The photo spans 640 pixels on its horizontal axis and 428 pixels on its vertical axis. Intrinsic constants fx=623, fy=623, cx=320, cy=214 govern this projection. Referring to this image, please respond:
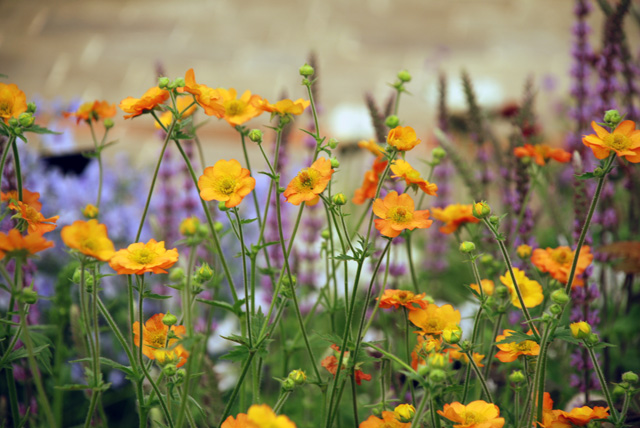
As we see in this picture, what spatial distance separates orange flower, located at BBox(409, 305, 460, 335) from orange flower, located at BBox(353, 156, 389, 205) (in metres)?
0.21

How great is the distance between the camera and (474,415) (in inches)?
29.1

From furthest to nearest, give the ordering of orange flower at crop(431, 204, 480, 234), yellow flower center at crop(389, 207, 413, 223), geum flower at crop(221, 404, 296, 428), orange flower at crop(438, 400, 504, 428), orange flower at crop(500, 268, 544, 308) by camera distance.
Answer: orange flower at crop(431, 204, 480, 234), orange flower at crop(500, 268, 544, 308), yellow flower center at crop(389, 207, 413, 223), orange flower at crop(438, 400, 504, 428), geum flower at crop(221, 404, 296, 428)

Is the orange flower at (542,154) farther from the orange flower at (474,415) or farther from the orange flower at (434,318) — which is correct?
the orange flower at (474,415)

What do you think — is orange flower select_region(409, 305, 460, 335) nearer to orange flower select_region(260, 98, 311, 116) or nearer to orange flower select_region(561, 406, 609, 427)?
orange flower select_region(561, 406, 609, 427)

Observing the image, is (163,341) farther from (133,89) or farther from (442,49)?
(133,89)

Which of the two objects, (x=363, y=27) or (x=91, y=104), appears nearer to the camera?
(x=91, y=104)

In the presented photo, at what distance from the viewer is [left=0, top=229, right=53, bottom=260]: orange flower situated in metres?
0.67

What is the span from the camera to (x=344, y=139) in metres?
2.53

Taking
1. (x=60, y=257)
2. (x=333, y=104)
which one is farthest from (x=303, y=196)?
(x=333, y=104)

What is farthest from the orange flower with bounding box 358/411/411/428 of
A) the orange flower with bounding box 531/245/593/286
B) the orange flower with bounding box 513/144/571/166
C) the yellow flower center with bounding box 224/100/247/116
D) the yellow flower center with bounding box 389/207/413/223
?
the orange flower with bounding box 513/144/571/166

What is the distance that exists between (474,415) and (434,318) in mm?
160

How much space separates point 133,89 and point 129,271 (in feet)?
11.9

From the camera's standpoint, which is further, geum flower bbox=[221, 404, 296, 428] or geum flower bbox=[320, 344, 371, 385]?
geum flower bbox=[320, 344, 371, 385]

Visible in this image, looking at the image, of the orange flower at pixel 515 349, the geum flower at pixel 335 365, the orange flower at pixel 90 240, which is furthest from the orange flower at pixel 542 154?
the orange flower at pixel 90 240
